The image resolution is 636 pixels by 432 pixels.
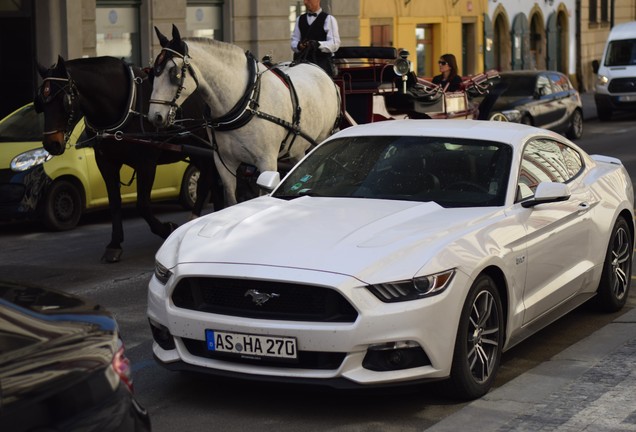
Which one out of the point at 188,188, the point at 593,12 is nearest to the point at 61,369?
the point at 188,188

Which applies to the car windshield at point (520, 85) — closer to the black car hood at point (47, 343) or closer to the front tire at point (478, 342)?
the front tire at point (478, 342)

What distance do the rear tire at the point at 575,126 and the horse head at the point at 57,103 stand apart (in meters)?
16.9

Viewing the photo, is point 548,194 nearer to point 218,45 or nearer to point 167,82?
point 167,82

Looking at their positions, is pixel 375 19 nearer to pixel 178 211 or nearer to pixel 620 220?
pixel 178 211

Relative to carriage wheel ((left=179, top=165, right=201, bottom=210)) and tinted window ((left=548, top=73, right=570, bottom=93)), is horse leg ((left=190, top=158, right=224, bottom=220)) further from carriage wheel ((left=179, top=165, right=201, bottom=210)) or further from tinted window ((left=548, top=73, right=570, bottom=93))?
tinted window ((left=548, top=73, right=570, bottom=93))

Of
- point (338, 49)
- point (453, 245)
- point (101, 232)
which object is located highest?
point (338, 49)

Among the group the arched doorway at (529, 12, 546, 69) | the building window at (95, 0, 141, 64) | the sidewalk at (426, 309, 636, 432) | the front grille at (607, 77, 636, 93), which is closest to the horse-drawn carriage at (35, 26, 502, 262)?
the sidewalk at (426, 309, 636, 432)

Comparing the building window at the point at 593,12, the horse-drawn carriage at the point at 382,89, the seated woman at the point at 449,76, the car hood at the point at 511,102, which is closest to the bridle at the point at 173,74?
the horse-drawn carriage at the point at 382,89

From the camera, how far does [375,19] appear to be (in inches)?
1348

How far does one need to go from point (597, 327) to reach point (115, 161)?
546cm

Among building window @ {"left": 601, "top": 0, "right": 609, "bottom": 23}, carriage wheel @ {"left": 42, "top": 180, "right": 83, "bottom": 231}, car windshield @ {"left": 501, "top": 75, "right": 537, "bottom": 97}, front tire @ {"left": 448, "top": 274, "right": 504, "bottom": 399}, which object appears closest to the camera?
front tire @ {"left": 448, "top": 274, "right": 504, "bottom": 399}

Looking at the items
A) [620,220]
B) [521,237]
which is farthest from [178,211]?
[521,237]

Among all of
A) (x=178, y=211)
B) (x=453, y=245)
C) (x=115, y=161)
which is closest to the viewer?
(x=453, y=245)

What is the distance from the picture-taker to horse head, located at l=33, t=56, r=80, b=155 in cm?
1233
